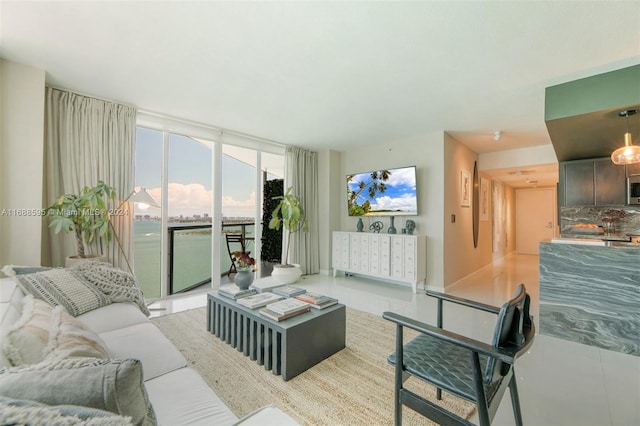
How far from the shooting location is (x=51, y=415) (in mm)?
527

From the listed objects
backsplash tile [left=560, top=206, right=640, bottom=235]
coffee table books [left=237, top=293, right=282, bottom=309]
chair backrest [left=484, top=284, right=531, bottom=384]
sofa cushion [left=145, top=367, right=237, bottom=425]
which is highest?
backsplash tile [left=560, top=206, right=640, bottom=235]

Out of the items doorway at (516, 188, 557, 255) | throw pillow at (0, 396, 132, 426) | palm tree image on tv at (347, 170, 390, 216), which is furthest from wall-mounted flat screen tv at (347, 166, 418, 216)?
doorway at (516, 188, 557, 255)

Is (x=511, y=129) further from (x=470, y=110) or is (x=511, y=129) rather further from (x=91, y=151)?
(x=91, y=151)

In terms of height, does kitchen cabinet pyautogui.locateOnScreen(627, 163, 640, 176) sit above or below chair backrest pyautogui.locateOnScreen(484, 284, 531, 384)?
above

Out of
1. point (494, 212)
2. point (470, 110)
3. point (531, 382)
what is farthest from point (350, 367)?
point (494, 212)

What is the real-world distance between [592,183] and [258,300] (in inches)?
221

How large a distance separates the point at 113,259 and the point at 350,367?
3.01m

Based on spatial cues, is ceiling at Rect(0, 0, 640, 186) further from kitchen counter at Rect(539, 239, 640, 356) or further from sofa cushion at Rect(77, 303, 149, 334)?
sofa cushion at Rect(77, 303, 149, 334)

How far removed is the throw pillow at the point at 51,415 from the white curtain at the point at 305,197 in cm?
469

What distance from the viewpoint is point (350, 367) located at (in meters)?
2.08

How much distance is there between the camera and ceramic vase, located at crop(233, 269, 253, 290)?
104 inches

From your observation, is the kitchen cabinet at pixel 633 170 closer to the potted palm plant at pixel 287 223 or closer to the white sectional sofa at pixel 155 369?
the potted palm plant at pixel 287 223

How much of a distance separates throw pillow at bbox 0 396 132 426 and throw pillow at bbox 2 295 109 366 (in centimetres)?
28

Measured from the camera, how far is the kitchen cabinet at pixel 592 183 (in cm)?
423
